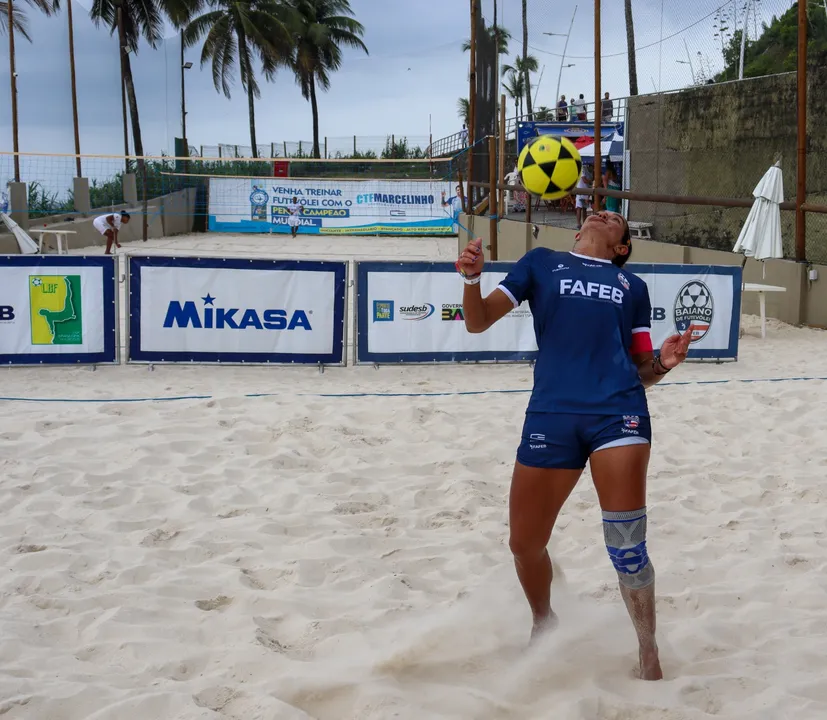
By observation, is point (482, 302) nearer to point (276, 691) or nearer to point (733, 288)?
point (276, 691)

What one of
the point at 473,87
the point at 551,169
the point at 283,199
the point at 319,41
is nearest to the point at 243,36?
the point at 319,41

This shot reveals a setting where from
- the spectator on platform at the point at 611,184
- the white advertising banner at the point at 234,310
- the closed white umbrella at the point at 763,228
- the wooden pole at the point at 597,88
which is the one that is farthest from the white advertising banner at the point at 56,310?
the spectator on platform at the point at 611,184

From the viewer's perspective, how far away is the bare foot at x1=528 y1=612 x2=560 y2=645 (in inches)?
131

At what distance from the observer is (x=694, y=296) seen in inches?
354

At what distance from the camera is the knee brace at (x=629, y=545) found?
2920mm

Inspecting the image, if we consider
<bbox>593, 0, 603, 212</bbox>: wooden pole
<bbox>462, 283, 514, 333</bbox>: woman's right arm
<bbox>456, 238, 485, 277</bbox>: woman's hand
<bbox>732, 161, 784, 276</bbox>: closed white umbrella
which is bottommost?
<bbox>462, 283, 514, 333</bbox>: woman's right arm

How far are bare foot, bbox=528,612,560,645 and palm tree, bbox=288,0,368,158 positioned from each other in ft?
140

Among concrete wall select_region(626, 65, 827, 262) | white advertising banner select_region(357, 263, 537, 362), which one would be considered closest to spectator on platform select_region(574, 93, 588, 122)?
concrete wall select_region(626, 65, 827, 262)

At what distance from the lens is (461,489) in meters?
5.10

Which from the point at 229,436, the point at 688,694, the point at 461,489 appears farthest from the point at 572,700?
the point at 229,436

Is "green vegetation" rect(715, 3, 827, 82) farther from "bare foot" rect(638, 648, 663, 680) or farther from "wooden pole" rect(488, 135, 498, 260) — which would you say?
"bare foot" rect(638, 648, 663, 680)

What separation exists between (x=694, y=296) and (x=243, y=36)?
37.3 metres

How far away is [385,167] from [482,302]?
34.4 meters

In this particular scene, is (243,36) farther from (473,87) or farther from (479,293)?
(479,293)
